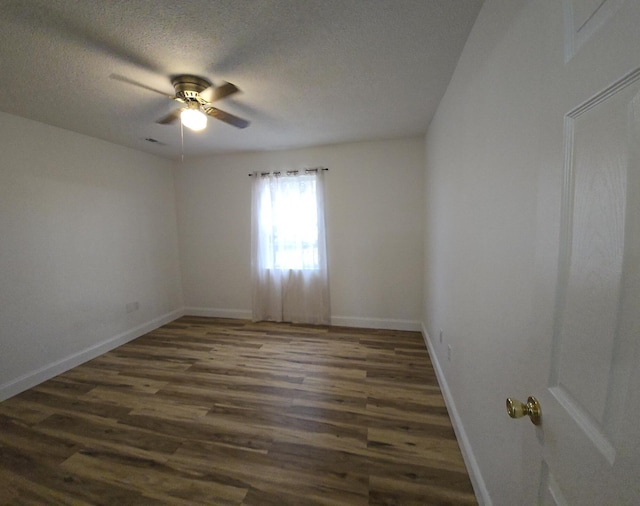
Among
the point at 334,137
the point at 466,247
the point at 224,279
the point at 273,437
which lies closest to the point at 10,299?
the point at 224,279

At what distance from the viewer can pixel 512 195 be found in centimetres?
87

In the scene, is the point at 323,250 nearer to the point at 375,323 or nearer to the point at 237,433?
the point at 375,323

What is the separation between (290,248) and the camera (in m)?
3.19

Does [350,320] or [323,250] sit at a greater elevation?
[323,250]

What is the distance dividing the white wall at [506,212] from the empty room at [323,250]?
11mm

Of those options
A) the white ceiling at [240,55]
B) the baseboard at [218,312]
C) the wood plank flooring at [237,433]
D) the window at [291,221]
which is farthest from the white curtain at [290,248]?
the white ceiling at [240,55]

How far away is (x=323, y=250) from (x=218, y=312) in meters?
1.93

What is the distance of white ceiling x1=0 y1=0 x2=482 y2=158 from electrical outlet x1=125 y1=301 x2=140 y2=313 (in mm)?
1985

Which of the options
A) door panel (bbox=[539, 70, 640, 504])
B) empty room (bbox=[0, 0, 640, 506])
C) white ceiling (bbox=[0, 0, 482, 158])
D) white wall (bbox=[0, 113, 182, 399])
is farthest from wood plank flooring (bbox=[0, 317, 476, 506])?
white ceiling (bbox=[0, 0, 482, 158])

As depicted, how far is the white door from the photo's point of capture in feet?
1.13

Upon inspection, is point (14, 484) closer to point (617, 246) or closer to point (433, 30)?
point (617, 246)

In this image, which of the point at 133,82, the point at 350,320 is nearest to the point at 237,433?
the point at 350,320

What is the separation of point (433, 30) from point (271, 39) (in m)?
0.84

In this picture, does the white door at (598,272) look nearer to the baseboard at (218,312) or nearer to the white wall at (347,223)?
the white wall at (347,223)
